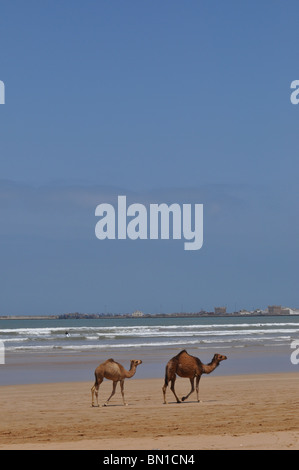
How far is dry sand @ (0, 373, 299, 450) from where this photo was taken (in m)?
11.2

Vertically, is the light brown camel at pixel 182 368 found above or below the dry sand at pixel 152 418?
above

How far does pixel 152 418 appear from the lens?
44.7ft

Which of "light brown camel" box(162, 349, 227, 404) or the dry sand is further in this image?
"light brown camel" box(162, 349, 227, 404)

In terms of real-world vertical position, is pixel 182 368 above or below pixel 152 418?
above

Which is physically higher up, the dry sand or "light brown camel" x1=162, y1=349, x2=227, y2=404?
"light brown camel" x1=162, y1=349, x2=227, y2=404

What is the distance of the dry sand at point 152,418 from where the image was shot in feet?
36.8

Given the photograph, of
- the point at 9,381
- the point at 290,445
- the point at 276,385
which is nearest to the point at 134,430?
the point at 290,445

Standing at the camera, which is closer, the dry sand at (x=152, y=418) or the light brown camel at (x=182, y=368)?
the dry sand at (x=152, y=418)

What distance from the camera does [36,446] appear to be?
11109 mm

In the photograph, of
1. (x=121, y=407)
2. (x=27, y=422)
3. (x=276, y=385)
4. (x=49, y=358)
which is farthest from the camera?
(x=49, y=358)

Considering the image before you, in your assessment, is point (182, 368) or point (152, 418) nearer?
point (152, 418)
